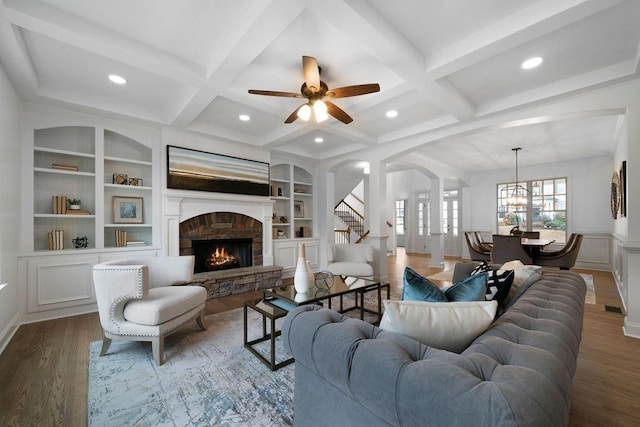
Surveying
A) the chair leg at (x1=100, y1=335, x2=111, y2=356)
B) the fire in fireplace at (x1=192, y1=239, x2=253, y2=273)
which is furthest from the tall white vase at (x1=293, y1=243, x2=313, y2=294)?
the fire in fireplace at (x1=192, y1=239, x2=253, y2=273)

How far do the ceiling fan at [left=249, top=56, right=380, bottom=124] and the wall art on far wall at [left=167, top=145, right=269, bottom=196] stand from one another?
2169 millimetres

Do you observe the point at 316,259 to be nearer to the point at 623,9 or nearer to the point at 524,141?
the point at 524,141

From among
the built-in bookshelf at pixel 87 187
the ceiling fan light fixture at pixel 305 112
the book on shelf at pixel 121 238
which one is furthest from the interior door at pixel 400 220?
the book on shelf at pixel 121 238

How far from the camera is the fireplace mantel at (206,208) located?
419 centimetres

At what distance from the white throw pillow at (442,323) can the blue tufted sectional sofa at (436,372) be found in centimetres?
6

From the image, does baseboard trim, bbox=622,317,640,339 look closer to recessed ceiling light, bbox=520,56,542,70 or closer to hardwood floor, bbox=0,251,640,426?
hardwood floor, bbox=0,251,640,426

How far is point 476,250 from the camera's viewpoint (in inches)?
239

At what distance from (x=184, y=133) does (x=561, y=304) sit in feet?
15.6

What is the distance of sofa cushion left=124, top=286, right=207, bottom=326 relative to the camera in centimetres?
228

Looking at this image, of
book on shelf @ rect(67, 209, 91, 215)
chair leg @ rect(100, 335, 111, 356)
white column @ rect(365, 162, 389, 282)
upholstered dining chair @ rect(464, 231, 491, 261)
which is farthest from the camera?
upholstered dining chair @ rect(464, 231, 491, 261)

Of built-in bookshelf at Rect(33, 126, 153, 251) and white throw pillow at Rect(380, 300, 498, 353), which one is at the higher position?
built-in bookshelf at Rect(33, 126, 153, 251)

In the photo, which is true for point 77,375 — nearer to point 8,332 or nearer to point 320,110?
point 8,332

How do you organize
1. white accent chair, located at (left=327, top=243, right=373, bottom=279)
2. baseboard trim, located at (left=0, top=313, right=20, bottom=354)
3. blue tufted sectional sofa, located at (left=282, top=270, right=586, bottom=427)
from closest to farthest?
blue tufted sectional sofa, located at (left=282, top=270, right=586, bottom=427) → baseboard trim, located at (left=0, top=313, right=20, bottom=354) → white accent chair, located at (left=327, top=243, right=373, bottom=279)

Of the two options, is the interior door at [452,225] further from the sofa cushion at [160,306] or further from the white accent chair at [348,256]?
the sofa cushion at [160,306]
